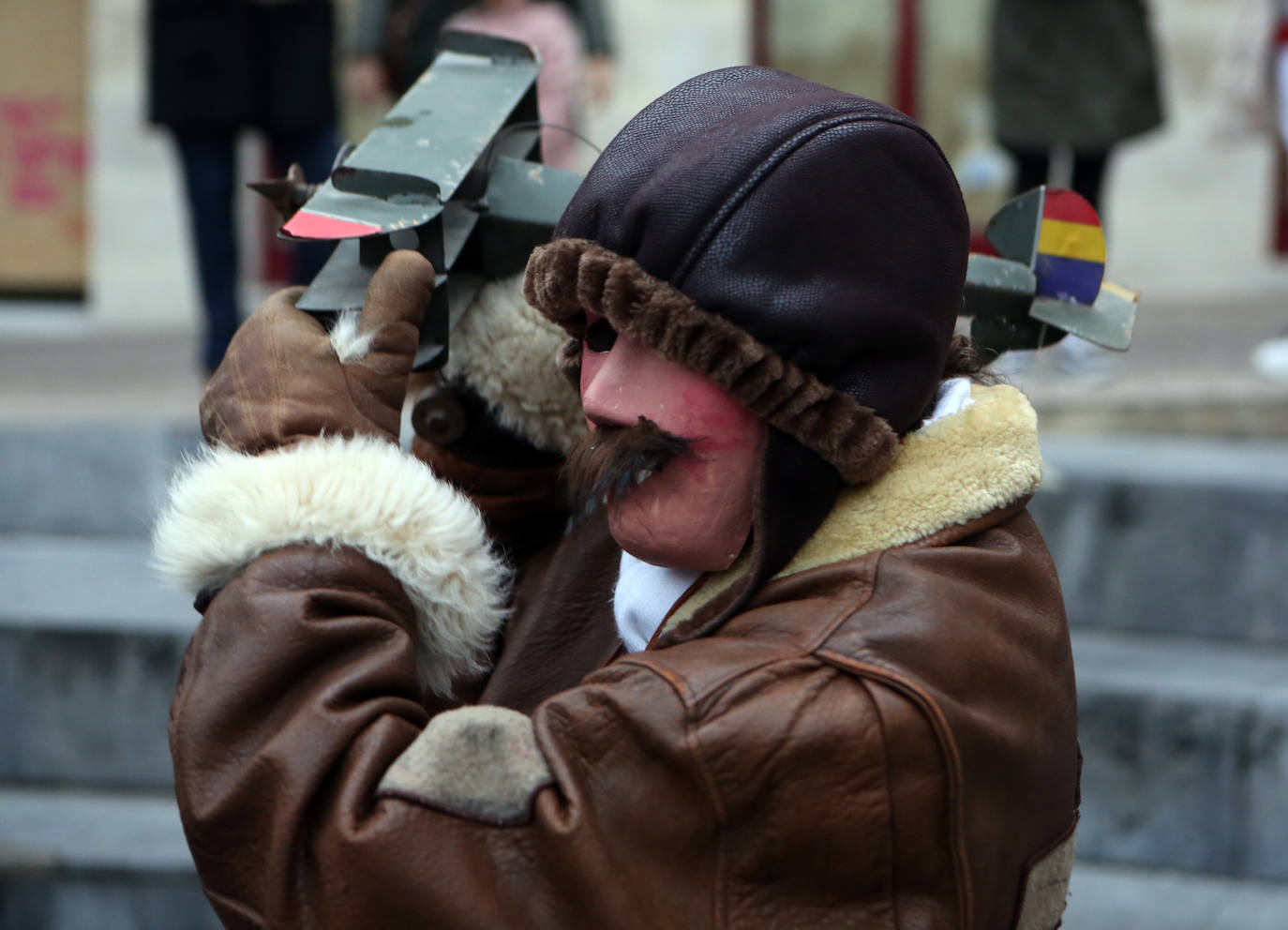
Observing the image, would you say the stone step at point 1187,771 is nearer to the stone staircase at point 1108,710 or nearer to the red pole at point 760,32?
the stone staircase at point 1108,710

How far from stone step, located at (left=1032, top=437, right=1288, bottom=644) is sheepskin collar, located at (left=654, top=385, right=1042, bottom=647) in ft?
6.15

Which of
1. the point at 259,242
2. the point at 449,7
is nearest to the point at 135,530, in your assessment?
the point at 449,7

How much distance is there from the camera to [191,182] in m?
3.91

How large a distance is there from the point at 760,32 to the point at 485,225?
18.6ft

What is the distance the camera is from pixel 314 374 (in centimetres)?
140

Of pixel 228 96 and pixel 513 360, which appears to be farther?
pixel 228 96

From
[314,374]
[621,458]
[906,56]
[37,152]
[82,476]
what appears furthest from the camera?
[37,152]

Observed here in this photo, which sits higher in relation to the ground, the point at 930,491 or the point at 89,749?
the point at 930,491

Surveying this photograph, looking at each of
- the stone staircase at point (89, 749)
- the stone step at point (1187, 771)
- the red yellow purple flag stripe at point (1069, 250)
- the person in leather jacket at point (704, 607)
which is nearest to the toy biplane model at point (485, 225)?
the red yellow purple flag stripe at point (1069, 250)

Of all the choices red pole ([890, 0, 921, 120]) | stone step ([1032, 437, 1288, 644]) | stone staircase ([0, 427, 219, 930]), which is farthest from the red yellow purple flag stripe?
red pole ([890, 0, 921, 120])

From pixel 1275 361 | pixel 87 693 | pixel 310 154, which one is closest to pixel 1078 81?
pixel 1275 361

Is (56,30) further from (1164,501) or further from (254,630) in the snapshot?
(254,630)

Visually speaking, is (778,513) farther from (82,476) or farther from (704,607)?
(82,476)

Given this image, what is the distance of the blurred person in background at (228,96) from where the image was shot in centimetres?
378
